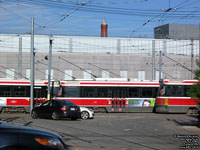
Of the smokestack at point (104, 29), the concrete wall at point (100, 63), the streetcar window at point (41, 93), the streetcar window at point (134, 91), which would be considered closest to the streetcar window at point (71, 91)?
the streetcar window at point (41, 93)

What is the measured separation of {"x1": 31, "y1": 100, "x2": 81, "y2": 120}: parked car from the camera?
23084mm

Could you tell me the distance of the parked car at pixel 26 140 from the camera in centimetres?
588

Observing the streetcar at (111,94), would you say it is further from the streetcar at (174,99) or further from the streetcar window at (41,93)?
the streetcar window at (41,93)

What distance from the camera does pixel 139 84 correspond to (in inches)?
1318

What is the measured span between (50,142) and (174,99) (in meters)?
27.9

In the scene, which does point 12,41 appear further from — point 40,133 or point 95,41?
point 40,133

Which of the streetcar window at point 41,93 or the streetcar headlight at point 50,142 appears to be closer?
the streetcar headlight at point 50,142

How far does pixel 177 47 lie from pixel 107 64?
44.5 ft

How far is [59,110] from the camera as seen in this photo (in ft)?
76.1

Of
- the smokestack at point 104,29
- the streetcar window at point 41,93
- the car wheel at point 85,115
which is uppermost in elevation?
the smokestack at point 104,29

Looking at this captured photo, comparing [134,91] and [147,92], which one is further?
[147,92]

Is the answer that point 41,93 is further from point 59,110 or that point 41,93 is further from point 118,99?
point 59,110

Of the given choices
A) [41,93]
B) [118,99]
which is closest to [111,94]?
[118,99]

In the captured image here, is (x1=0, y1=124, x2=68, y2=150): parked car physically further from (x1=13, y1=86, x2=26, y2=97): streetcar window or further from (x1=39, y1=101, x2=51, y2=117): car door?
(x1=13, y1=86, x2=26, y2=97): streetcar window
